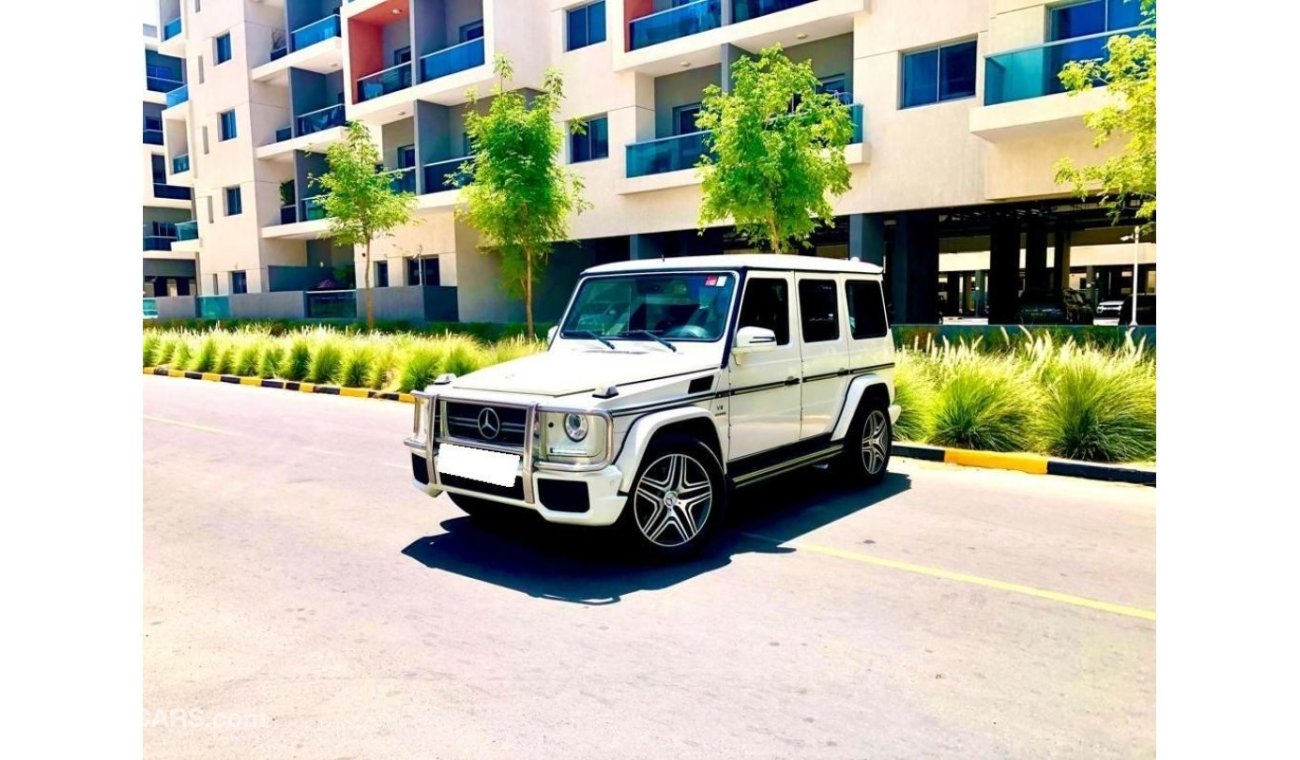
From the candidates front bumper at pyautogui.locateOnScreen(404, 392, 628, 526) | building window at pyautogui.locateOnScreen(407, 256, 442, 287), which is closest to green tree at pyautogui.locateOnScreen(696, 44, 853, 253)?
front bumper at pyautogui.locateOnScreen(404, 392, 628, 526)

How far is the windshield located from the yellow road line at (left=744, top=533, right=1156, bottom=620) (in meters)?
1.64

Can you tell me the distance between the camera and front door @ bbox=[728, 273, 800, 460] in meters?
6.32

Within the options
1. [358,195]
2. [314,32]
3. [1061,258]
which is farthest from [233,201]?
[1061,258]

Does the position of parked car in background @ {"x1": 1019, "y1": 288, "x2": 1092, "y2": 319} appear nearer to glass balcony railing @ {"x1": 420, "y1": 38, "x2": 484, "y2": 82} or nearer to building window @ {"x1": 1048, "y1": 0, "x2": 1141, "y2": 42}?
building window @ {"x1": 1048, "y1": 0, "x2": 1141, "y2": 42}

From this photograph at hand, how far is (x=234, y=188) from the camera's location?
3947 cm

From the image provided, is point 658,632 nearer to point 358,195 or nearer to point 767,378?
point 767,378

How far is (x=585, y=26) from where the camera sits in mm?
26672

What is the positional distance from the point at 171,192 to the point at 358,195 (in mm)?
36501

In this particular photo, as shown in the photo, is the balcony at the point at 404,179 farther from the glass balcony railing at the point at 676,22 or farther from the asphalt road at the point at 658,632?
the asphalt road at the point at 658,632

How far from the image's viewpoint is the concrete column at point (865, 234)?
21.5 m

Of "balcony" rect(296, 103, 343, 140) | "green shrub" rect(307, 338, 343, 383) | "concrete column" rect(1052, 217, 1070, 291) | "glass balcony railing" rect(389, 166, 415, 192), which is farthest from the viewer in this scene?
"concrete column" rect(1052, 217, 1070, 291)

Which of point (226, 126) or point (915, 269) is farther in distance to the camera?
point (226, 126)

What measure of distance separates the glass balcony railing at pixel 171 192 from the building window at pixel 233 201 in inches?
666
